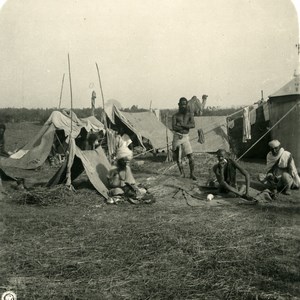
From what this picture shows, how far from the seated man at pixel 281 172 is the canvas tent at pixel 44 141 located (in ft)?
18.6

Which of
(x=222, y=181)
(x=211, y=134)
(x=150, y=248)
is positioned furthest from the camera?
(x=211, y=134)

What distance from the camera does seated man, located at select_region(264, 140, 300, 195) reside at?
7281mm

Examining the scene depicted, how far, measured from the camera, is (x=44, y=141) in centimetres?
1196

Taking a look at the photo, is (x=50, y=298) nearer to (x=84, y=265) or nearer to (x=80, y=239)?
(x=84, y=265)

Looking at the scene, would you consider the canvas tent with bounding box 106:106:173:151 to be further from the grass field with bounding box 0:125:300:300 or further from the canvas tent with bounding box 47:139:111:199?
the grass field with bounding box 0:125:300:300

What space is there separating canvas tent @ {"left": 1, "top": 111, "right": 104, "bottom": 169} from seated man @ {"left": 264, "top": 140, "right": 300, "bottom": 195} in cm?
567

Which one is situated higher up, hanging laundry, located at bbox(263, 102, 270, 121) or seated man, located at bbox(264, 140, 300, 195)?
hanging laundry, located at bbox(263, 102, 270, 121)

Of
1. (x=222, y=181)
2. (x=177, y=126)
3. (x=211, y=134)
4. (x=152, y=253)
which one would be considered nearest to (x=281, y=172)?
(x=222, y=181)

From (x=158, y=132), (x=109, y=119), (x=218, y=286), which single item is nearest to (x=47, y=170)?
(x=109, y=119)

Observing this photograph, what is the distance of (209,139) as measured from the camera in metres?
13.1

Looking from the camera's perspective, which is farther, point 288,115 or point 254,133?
point 254,133

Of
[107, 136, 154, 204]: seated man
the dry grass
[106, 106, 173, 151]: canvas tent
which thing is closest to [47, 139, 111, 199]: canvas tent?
[107, 136, 154, 204]: seated man

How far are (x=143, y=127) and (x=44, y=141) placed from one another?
3.84 metres

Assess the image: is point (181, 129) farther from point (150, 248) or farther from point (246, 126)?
point (150, 248)
